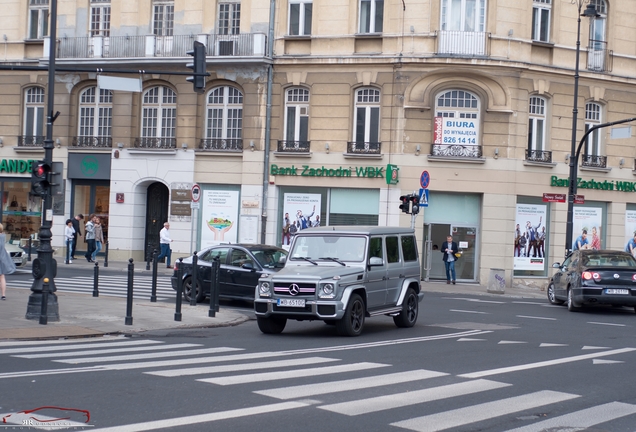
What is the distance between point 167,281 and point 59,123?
1240 centimetres

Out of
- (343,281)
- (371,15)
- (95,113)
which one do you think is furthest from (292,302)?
(95,113)

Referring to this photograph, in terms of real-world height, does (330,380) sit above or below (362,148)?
A: below

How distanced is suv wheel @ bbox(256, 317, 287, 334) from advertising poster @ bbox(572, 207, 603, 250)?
21.9 m

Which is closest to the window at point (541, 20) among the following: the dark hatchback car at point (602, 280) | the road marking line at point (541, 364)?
the dark hatchback car at point (602, 280)

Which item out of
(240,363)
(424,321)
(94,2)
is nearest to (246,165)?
(94,2)

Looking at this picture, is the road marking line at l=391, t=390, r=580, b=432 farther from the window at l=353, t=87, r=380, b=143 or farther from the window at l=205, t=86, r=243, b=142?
the window at l=205, t=86, r=243, b=142

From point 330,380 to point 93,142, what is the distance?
2894 centimetres

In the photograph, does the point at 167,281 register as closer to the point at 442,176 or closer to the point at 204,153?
the point at 204,153

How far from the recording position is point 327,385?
10156 millimetres

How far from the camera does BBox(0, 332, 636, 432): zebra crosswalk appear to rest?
8.51 meters

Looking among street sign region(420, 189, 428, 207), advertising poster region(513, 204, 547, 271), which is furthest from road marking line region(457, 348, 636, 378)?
advertising poster region(513, 204, 547, 271)

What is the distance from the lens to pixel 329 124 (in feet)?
113

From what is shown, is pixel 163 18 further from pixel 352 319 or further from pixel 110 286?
pixel 352 319

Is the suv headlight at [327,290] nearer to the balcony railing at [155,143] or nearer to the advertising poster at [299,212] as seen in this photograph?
the advertising poster at [299,212]
